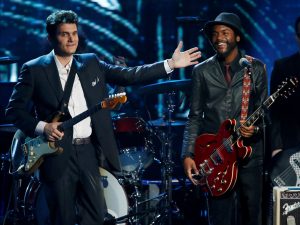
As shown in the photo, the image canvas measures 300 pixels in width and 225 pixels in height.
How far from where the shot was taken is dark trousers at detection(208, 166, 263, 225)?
5.88 meters

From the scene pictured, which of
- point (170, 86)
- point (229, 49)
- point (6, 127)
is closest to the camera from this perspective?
point (229, 49)

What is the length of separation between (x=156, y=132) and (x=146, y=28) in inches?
99.3

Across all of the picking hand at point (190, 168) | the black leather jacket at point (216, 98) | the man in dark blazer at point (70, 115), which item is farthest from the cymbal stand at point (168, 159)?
the man in dark blazer at point (70, 115)

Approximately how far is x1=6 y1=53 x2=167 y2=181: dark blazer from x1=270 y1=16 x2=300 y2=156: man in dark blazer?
1072mm

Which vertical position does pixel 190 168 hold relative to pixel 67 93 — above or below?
below

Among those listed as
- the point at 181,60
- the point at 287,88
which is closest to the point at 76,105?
the point at 181,60

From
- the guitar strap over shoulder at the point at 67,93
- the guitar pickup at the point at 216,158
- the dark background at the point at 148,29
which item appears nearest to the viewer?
the guitar strap over shoulder at the point at 67,93

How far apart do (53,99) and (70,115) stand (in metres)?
0.21

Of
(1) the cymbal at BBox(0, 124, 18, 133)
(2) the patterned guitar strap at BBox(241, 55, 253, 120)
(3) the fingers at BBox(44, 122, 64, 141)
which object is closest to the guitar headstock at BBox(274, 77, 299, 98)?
(2) the patterned guitar strap at BBox(241, 55, 253, 120)

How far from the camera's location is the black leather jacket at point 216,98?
5.95 meters

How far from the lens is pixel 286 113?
6086mm

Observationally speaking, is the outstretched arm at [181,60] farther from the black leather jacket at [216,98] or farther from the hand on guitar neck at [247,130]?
the hand on guitar neck at [247,130]

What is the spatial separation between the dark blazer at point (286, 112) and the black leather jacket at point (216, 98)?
0.17 metres

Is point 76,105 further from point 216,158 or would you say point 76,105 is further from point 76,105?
point 216,158
